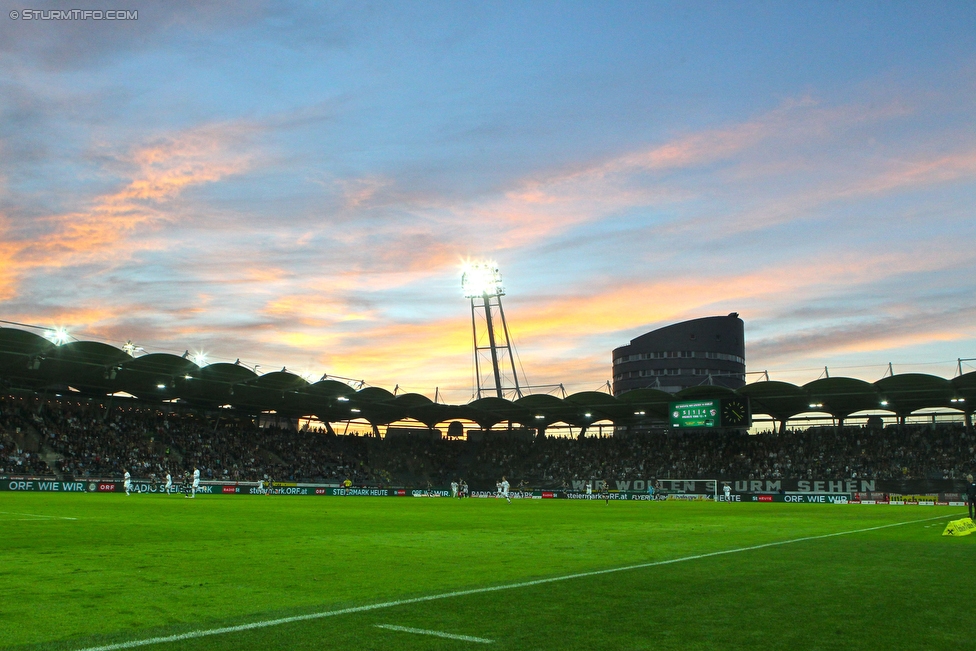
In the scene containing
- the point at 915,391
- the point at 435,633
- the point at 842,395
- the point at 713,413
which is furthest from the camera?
the point at 842,395

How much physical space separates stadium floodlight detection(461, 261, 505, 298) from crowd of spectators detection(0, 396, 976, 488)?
19.0 m

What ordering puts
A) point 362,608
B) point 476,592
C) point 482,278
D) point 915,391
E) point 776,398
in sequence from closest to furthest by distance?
point 362,608 < point 476,592 < point 915,391 < point 776,398 < point 482,278

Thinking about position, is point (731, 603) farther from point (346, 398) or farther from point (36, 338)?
point (346, 398)

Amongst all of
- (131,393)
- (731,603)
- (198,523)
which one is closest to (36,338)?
(131,393)

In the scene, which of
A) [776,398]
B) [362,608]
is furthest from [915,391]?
[362,608]

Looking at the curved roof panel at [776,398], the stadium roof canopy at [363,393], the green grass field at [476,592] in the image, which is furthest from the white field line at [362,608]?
the curved roof panel at [776,398]

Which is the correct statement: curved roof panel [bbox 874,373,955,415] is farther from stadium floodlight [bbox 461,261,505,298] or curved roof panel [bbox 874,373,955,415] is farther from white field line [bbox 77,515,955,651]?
white field line [bbox 77,515,955,651]

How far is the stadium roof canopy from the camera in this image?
61847mm

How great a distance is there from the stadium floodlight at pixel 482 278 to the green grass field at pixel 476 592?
71.3m

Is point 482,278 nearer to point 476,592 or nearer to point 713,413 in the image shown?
point 713,413

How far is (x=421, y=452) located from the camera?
94.4 m

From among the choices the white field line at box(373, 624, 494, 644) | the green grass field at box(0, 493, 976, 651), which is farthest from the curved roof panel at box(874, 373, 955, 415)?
the white field line at box(373, 624, 494, 644)

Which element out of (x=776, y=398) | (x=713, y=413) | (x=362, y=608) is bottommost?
(x=362, y=608)

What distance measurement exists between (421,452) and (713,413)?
124 feet
